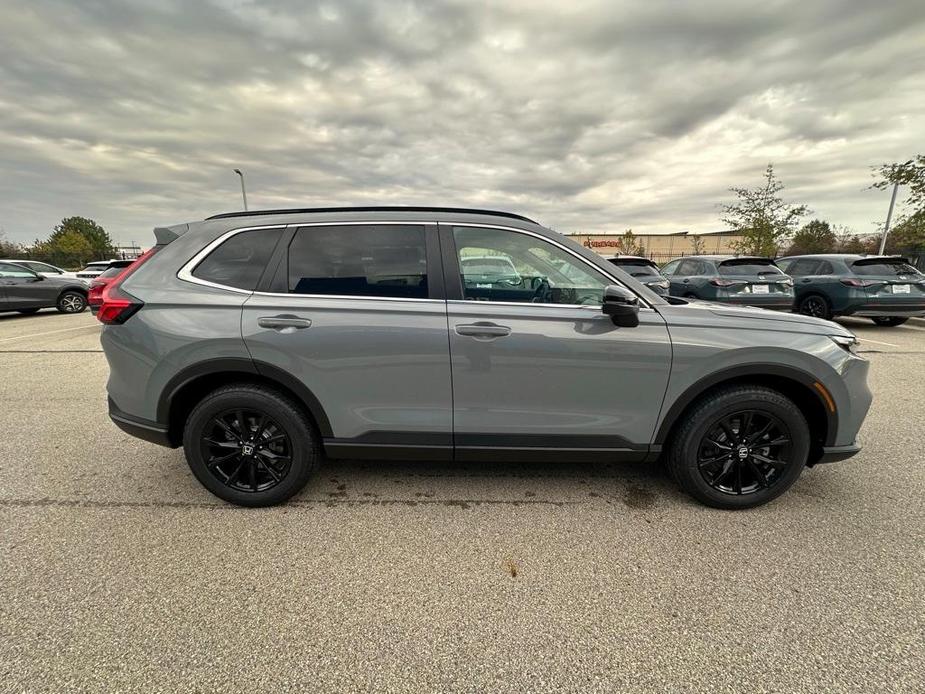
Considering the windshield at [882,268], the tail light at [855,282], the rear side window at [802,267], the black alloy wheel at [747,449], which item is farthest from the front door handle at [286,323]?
the rear side window at [802,267]

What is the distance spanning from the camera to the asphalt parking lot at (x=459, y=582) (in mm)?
1607

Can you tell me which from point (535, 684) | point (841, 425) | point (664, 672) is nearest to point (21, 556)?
point (535, 684)

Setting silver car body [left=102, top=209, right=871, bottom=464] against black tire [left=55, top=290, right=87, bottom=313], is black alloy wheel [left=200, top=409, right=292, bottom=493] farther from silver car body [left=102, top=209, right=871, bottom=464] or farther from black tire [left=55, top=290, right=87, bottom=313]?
black tire [left=55, top=290, right=87, bottom=313]

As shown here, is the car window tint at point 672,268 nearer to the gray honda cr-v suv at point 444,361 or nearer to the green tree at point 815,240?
the gray honda cr-v suv at point 444,361

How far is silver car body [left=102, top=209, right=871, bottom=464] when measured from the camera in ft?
7.76

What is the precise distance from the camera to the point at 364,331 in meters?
2.37

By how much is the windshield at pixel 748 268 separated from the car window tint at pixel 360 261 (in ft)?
28.7

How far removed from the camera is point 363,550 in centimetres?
224

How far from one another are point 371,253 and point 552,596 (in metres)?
2.05

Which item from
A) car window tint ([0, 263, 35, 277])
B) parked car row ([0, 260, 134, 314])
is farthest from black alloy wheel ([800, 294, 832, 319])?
car window tint ([0, 263, 35, 277])

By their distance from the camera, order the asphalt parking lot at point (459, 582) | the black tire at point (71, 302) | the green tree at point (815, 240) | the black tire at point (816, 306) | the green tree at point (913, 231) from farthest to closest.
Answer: the green tree at point (815, 240) → the green tree at point (913, 231) → the black tire at point (71, 302) → the black tire at point (816, 306) → the asphalt parking lot at point (459, 582)

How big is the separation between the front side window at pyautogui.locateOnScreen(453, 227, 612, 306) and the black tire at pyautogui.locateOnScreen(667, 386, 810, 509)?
3.19ft

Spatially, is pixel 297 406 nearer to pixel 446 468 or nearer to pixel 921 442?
pixel 446 468

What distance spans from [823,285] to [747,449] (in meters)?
8.95
